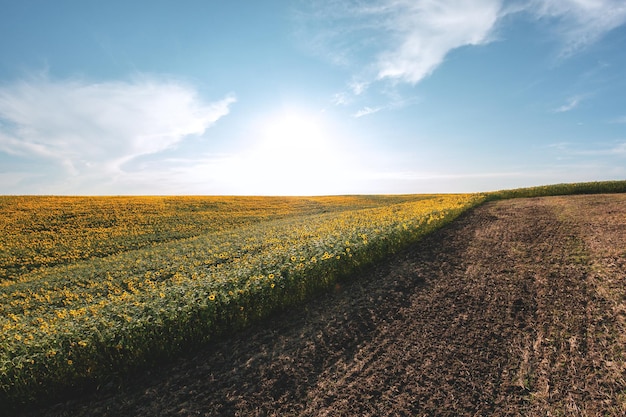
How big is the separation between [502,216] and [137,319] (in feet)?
70.0

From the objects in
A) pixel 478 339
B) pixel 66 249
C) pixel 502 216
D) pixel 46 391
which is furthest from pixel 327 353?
pixel 66 249

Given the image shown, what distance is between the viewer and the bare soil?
646cm

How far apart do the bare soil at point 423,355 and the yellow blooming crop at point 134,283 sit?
23.9 inches

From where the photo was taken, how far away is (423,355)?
7711 millimetres

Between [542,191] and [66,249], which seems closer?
[66,249]

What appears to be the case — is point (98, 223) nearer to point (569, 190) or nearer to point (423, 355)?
point (423, 355)

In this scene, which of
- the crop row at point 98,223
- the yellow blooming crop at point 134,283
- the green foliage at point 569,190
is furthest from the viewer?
the green foliage at point 569,190

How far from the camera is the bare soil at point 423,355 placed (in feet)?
21.2

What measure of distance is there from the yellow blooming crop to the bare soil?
1.99ft

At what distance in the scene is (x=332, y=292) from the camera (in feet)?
37.8

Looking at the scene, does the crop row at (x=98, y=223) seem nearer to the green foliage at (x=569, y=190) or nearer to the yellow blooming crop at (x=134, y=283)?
the yellow blooming crop at (x=134, y=283)

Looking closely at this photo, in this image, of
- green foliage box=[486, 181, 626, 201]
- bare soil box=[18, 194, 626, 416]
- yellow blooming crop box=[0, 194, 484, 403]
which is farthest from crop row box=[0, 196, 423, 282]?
green foliage box=[486, 181, 626, 201]

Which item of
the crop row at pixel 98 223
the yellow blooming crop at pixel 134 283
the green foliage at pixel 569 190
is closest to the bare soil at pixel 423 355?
the yellow blooming crop at pixel 134 283

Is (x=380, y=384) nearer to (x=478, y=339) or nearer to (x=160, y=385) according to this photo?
(x=478, y=339)
